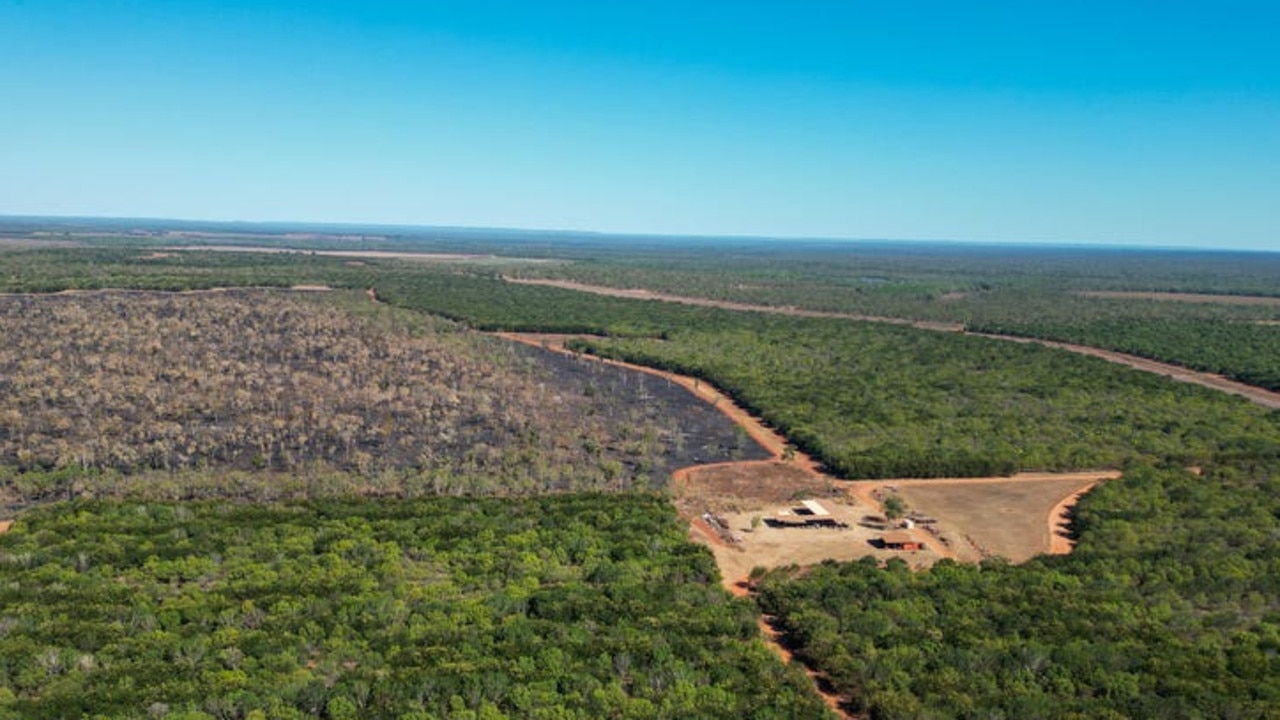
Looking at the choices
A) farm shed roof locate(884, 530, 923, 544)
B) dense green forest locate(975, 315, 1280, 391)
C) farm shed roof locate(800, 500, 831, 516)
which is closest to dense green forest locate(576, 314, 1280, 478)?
farm shed roof locate(800, 500, 831, 516)

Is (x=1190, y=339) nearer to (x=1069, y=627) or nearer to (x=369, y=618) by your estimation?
(x=1069, y=627)

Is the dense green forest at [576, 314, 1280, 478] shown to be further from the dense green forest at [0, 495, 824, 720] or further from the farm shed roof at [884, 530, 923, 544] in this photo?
the dense green forest at [0, 495, 824, 720]

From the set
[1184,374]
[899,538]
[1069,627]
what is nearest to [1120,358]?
[1184,374]

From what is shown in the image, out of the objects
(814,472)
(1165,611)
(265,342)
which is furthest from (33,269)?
(1165,611)

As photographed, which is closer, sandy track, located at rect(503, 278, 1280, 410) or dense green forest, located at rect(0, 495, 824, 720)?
dense green forest, located at rect(0, 495, 824, 720)

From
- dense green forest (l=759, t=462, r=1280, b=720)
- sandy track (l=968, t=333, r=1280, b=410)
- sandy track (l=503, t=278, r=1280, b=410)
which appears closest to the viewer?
dense green forest (l=759, t=462, r=1280, b=720)

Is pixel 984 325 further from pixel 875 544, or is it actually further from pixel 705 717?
pixel 705 717
